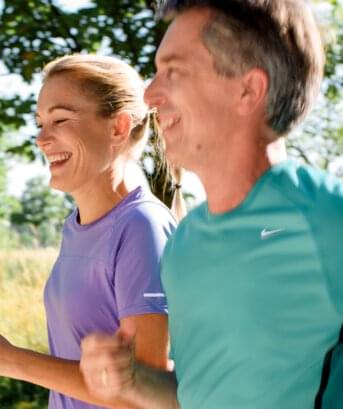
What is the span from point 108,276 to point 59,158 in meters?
0.37

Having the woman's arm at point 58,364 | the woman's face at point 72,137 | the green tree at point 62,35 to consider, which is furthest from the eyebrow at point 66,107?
the green tree at point 62,35

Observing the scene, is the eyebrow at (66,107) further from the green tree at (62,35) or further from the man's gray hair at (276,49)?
the green tree at (62,35)

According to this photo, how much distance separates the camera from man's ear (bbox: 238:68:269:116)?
6.12ft

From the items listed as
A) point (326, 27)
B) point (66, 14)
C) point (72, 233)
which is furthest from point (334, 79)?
point (326, 27)

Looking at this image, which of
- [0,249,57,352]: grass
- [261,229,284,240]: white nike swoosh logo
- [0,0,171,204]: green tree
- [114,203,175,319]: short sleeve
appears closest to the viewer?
[261,229,284,240]: white nike swoosh logo

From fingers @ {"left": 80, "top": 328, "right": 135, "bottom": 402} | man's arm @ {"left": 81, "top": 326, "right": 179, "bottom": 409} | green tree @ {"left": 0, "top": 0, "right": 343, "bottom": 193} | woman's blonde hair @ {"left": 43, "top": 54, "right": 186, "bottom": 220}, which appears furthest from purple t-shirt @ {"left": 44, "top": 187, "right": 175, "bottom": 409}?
green tree @ {"left": 0, "top": 0, "right": 343, "bottom": 193}

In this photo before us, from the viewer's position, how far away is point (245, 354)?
69.7 inches

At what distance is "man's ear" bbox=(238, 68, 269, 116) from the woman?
22.1 inches

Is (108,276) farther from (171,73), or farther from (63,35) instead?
(63,35)

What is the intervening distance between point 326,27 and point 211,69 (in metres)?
0.25

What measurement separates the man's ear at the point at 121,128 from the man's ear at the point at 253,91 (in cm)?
80

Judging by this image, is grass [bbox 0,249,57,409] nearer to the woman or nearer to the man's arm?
the woman

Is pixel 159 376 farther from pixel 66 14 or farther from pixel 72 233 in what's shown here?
pixel 66 14

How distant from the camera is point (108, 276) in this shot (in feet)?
7.92
